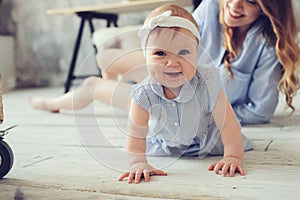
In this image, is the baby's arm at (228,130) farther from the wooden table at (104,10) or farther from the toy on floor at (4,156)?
the wooden table at (104,10)

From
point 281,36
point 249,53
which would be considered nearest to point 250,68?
point 249,53

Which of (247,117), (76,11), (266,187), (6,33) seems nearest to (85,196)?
(266,187)

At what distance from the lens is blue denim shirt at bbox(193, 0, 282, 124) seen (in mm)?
1445

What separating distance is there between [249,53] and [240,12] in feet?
0.48

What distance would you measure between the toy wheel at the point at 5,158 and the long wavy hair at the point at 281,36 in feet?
2.64

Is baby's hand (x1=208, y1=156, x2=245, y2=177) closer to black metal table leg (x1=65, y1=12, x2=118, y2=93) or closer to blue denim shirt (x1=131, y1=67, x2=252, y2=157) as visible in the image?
blue denim shirt (x1=131, y1=67, x2=252, y2=157)

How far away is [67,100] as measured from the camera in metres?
1.78

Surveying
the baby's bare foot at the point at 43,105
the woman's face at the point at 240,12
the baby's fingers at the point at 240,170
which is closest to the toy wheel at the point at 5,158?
the baby's fingers at the point at 240,170

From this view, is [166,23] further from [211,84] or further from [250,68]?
[250,68]

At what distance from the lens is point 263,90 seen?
1475 millimetres

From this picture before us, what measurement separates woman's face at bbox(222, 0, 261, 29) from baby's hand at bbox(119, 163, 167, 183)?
0.66 meters

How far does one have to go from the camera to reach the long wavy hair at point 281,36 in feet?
4.47

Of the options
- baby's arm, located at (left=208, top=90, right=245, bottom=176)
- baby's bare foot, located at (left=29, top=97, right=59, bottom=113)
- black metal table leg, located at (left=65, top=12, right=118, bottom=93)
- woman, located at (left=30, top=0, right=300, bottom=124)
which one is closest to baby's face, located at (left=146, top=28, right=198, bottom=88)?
baby's arm, located at (left=208, top=90, right=245, bottom=176)

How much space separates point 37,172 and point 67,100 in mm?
867
